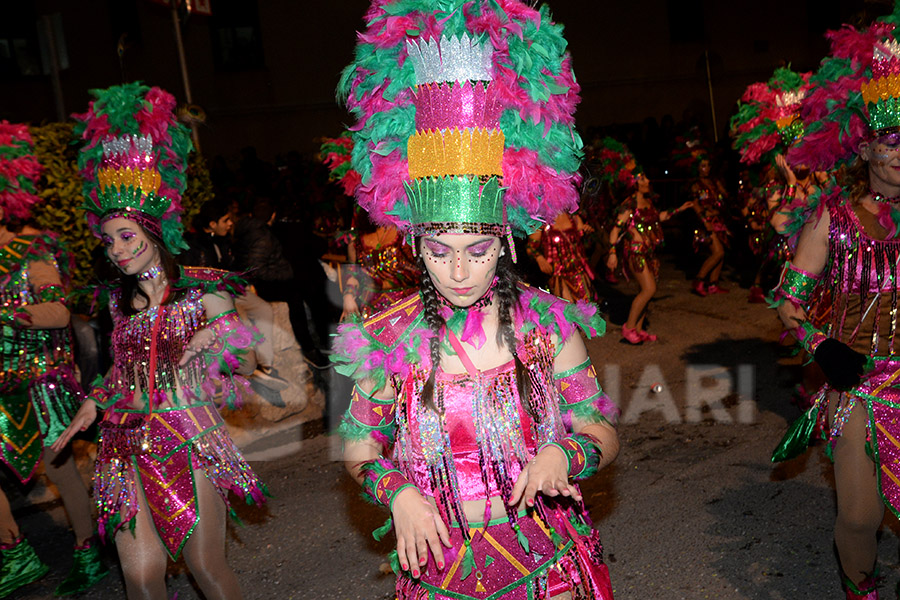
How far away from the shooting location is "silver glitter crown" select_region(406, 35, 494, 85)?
7.28ft

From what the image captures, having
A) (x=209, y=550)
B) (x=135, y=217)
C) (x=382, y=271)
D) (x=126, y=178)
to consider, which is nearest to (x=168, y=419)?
(x=209, y=550)

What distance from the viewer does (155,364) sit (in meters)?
3.57

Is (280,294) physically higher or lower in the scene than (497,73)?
lower

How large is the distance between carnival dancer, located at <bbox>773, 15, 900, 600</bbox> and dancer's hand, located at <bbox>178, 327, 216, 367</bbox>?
2.54 m

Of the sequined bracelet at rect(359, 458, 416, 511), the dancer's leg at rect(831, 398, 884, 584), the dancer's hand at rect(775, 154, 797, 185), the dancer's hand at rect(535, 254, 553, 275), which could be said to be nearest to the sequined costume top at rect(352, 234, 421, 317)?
the dancer's hand at rect(535, 254, 553, 275)

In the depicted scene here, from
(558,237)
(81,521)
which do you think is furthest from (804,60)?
(81,521)

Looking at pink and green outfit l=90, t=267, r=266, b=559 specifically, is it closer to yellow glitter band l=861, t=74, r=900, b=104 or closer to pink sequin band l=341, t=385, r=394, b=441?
pink sequin band l=341, t=385, r=394, b=441

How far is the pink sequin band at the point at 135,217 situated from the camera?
3.61 metres

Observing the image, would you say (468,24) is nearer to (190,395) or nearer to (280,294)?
(190,395)

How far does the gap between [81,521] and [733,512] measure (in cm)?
394

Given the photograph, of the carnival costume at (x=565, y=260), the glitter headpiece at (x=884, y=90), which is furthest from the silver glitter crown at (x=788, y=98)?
the glitter headpiece at (x=884, y=90)

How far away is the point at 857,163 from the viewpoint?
3.53 meters

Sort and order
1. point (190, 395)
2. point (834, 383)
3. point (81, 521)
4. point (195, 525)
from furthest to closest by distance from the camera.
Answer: point (81, 521) < point (190, 395) < point (195, 525) < point (834, 383)

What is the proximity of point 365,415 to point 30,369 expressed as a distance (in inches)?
128
